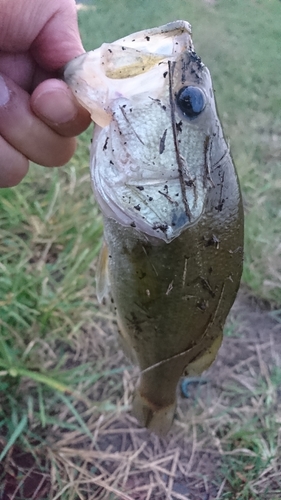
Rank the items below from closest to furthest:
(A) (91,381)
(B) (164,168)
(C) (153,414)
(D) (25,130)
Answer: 1. (B) (164,168)
2. (D) (25,130)
3. (C) (153,414)
4. (A) (91,381)

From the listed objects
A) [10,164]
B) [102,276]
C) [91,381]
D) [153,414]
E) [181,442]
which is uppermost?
[10,164]

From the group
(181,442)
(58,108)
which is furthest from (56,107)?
(181,442)

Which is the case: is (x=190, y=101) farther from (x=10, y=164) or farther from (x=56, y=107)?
(x=10, y=164)

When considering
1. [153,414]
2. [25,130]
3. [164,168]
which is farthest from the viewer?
[153,414]

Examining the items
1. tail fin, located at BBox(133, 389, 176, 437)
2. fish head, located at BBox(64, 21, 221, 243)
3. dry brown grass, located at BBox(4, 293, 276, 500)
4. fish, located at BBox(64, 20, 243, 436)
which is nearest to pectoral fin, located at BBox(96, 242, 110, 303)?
fish, located at BBox(64, 20, 243, 436)

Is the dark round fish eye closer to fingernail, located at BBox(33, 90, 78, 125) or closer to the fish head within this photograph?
the fish head

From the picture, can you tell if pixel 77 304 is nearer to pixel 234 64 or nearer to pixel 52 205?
pixel 52 205
